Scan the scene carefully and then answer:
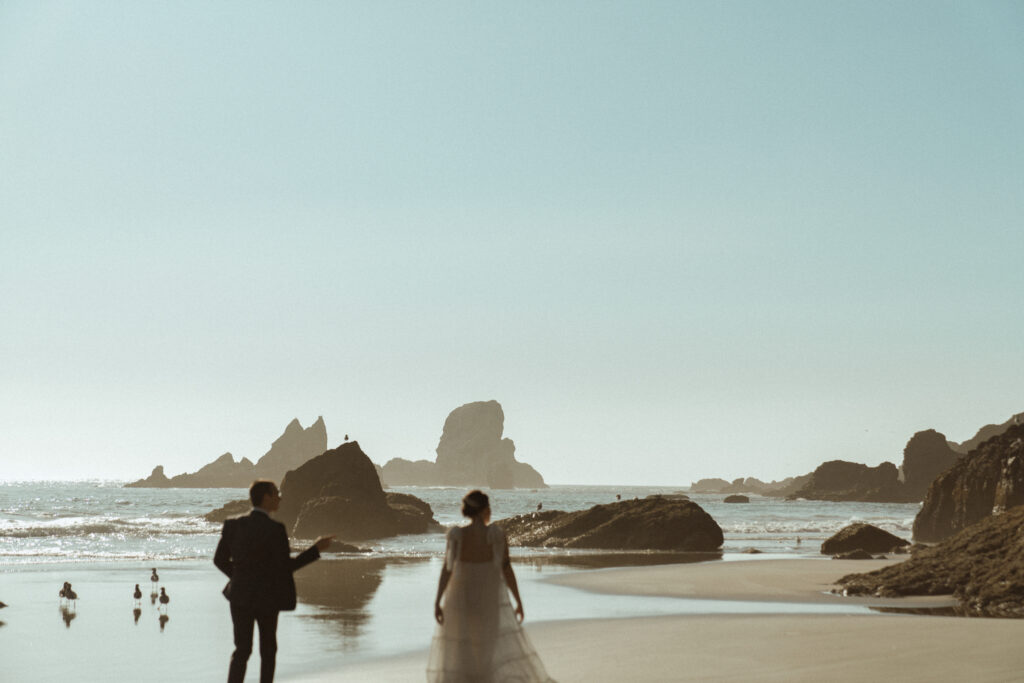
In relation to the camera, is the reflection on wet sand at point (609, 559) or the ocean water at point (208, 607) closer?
the ocean water at point (208, 607)

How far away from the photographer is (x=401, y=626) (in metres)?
20.5

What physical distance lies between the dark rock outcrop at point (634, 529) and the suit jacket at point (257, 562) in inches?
1731

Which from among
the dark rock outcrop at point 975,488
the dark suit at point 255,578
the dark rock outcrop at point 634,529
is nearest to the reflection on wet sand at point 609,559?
the dark rock outcrop at point 634,529

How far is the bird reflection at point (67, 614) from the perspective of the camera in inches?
880

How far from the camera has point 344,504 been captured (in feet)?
213

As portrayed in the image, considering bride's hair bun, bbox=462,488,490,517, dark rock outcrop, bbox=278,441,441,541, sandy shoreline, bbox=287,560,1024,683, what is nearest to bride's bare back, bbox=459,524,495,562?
bride's hair bun, bbox=462,488,490,517

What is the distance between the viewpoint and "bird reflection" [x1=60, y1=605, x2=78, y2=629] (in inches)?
880

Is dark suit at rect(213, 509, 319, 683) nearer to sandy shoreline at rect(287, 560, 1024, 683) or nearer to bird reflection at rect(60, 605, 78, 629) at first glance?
sandy shoreline at rect(287, 560, 1024, 683)

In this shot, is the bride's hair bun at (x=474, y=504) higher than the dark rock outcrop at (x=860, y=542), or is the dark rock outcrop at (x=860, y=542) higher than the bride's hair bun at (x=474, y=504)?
the bride's hair bun at (x=474, y=504)

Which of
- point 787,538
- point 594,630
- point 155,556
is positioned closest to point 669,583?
point 594,630

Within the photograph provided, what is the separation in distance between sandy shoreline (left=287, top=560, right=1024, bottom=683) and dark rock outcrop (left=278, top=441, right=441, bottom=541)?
147 feet

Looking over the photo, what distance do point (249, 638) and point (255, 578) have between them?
601 mm

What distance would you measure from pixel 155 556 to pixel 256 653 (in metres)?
31.9

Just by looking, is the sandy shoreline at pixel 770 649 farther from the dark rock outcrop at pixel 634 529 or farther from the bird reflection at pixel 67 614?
the dark rock outcrop at pixel 634 529
